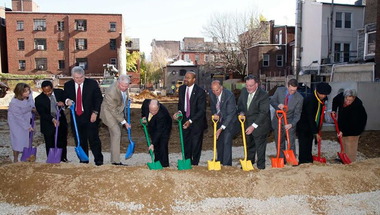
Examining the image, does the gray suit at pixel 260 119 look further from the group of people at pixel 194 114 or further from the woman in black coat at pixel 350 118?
the woman in black coat at pixel 350 118

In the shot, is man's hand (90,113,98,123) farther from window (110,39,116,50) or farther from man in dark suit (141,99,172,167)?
window (110,39,116,50)

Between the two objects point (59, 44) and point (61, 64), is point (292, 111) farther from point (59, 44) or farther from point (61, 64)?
point (59, 44)

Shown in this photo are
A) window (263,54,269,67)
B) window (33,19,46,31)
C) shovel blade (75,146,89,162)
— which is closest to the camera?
shovel blade (75,146,89,162)

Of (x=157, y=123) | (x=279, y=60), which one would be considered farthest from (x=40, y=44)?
(x=157, y=123)

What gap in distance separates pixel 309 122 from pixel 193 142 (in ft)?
7.40

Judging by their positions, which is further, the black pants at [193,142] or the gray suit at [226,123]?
the black pants at [193,142]

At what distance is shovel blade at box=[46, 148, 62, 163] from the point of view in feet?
21.2

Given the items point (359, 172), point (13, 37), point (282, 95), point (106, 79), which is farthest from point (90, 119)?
point (13, 37)

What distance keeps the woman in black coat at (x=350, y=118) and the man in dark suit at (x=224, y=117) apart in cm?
227

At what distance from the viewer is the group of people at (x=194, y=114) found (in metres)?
6.34

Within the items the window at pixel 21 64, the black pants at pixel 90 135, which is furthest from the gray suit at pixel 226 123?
the window at pixel 21 64

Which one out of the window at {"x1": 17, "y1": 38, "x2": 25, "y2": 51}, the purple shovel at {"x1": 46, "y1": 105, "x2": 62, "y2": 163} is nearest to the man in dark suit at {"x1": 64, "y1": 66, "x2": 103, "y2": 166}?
the purple shovel at {"x1": 46, "y1": 105, "x2": 62, "y2": 163}

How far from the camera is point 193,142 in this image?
661cm

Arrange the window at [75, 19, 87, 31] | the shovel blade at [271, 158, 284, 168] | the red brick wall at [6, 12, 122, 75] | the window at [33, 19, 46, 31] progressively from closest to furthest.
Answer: the shovel blade at [271, 158, 284, 168]
the red brick wall at [6, 12, 122, 75]
the window at [33, 19, 46, 31]
the window at [75, 19, 87, 31]
